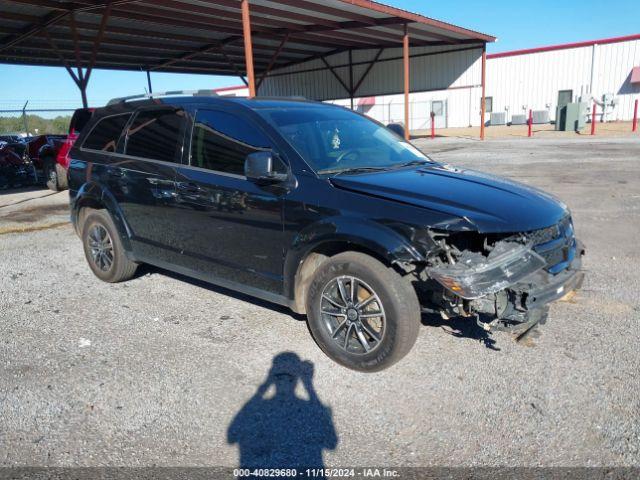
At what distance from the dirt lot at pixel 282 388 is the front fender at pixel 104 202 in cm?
61

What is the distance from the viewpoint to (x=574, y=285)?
11.5 feet

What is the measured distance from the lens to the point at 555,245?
11.2 feet

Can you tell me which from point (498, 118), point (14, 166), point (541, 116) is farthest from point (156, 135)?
point (498, 118)

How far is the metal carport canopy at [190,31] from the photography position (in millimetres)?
14938

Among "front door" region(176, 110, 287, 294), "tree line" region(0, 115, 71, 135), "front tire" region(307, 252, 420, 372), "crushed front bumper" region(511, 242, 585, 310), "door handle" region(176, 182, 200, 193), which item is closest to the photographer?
"crushed front bumper" region(511, 242, 585, 310)

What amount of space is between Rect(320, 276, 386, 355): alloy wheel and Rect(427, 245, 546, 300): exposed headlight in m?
0.49

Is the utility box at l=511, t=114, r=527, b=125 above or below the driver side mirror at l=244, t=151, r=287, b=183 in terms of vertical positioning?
below

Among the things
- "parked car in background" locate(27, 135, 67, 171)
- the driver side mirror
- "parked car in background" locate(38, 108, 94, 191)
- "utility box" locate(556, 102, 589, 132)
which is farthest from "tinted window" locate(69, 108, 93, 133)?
"utility box" locate(556, 102, 589, 132)

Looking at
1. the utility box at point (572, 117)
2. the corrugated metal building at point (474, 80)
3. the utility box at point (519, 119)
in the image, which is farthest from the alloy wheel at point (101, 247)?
the utility box at point (519, 119)

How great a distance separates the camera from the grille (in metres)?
3.30

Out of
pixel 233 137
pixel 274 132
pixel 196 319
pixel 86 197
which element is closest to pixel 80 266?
pixel 86 197

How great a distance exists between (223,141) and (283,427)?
2284 millimetres

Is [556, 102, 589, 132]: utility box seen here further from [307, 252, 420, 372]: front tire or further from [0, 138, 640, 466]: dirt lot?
[307, 252, 420, 372]: front tire

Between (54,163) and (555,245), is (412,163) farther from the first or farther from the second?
(54,163)
